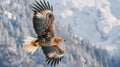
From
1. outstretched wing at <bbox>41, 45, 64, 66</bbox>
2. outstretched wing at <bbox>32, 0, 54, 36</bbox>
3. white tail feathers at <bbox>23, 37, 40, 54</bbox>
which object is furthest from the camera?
outstretched wing at <bbox>41, 45, 64, 66</bbox>

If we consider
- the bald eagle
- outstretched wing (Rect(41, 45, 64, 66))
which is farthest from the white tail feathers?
outstretched wing (Rect(41, 45, 64, 66))

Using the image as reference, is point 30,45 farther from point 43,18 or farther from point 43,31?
point 43,18

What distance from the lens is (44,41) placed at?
32.2 m

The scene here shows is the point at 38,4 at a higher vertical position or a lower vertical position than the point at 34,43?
higher

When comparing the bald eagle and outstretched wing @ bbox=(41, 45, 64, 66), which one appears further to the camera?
outstretched wing @ bbox=(41, 45, 64, 66)

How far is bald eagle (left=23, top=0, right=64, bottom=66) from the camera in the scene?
3175cm

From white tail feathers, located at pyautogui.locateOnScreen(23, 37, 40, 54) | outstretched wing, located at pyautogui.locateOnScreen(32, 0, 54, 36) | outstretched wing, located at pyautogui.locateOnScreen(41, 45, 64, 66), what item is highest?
outstretched wing, located at pyautogui.locateOnScreen(32, 0, 54, 36)

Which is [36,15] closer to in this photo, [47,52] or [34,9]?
[34,9]

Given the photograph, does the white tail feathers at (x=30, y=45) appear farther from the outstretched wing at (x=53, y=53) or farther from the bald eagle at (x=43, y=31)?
the outstretched wing at (x=53, y=53)

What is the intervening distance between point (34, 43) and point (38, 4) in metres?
2.19

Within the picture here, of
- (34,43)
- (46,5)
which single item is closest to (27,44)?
(34,43)

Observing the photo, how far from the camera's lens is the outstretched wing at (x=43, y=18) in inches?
1257

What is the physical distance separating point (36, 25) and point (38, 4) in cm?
126

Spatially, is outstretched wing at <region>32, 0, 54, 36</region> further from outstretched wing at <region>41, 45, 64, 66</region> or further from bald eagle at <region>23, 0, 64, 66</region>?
outstretched wing at <region>41, 45, 64, 66</region>
